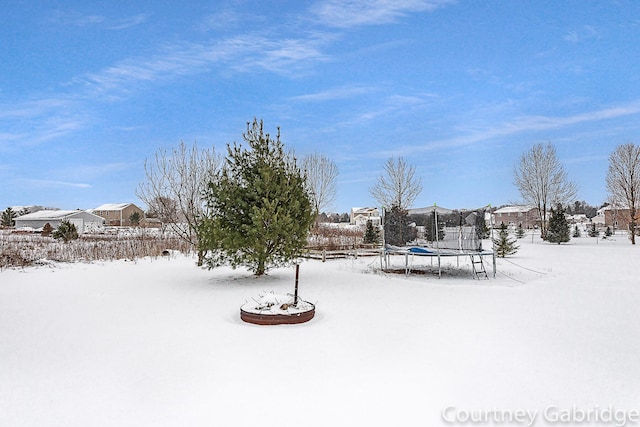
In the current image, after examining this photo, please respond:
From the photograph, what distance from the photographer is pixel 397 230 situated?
47.7 ft

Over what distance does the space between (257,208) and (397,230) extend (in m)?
6.70

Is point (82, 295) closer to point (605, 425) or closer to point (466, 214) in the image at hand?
point (605, 425)

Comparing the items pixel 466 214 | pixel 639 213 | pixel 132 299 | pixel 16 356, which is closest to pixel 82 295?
pixel 132 299

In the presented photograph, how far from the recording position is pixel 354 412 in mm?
3646

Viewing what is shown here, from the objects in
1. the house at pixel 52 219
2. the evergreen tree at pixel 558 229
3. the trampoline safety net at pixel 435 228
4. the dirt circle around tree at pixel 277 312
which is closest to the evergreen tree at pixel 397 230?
the trampoline safety net at pixel 435 228

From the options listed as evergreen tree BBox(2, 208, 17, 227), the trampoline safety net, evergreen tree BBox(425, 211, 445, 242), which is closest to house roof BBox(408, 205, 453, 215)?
the trampoline safety net

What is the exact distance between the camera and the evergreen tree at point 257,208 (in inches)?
377

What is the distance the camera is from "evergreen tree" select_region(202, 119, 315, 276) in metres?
9.58

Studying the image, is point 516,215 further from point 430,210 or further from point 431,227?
point 430,210

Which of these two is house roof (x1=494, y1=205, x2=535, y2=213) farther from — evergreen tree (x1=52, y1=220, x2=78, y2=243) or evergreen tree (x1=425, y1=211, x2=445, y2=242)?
evergreen tree (x1=52, y1=220, x2=78, y2=243)

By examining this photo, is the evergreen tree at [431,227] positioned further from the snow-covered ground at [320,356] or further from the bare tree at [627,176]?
the bare tree at [627,176]

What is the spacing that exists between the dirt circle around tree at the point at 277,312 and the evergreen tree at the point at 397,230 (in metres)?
7.36

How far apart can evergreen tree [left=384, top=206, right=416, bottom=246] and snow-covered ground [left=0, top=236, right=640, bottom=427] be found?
4.42m

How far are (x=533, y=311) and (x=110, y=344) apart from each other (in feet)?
23.4
